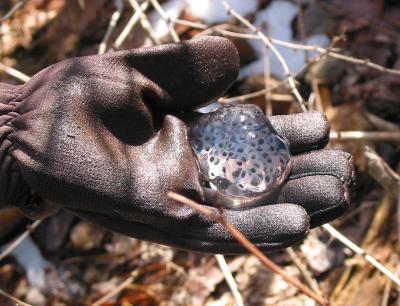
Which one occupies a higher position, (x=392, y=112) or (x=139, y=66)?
(x=139, y=66)

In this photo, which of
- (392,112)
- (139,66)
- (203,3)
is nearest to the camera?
(139,66)

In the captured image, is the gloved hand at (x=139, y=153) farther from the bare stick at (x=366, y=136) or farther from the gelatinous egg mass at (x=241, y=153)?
the bare stick at (x=366, y=136)

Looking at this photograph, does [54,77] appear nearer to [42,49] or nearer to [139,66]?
[139,66]

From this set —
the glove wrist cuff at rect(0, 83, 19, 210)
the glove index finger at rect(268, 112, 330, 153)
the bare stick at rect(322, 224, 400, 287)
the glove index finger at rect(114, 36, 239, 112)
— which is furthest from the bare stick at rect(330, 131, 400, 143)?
the glove wrist cuff at rect(0, 83, 19, 210)

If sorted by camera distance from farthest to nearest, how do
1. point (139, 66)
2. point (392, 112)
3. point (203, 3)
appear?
point (203, 3)
point (392, 112)
point (139, 66)

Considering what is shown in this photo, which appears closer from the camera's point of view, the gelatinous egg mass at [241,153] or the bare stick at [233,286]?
the gelatinous egg mass at [241,153]


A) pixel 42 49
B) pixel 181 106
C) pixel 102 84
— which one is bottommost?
pixel 42 49

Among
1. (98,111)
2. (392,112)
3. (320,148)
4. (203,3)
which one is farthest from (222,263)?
(203,3)

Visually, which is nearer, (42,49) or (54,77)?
(54,77)

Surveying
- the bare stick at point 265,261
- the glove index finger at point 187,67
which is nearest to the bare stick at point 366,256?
the glove index finger at point 187,67
